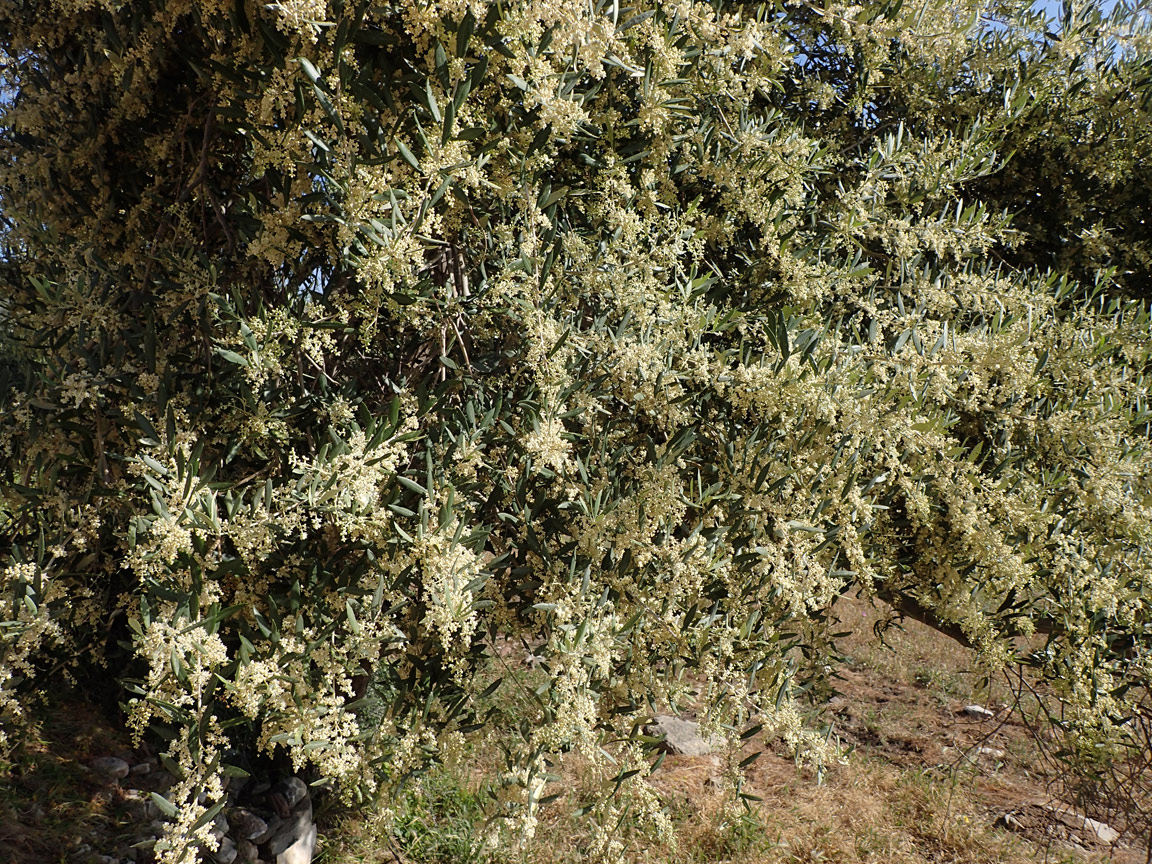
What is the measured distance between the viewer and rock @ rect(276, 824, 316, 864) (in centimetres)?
405

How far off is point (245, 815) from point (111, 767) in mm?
764

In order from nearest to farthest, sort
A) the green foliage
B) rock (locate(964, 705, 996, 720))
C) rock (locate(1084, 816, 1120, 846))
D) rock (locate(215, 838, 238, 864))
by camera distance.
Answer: the green foliage, rock (locate(215, 838, 238, 864)), rock (locate(1084, 816, 1120, 846)), rock (locate(964, 705, 996, 720))

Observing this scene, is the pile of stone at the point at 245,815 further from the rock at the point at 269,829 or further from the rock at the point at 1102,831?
the rock at the point at 1102,831

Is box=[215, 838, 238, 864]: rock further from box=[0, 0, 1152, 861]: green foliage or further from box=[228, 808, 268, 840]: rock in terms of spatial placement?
box=[0, 0, 1152, 861]: green foliage

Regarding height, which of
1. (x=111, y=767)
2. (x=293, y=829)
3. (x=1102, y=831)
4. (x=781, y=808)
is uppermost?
(x=1102, y=831)

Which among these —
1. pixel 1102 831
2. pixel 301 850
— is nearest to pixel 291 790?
pixel 301 850

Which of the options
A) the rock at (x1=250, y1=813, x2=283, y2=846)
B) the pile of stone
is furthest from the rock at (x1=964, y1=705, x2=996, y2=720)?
the rock at (x1=250, y1=813, x2=283, y2=846)

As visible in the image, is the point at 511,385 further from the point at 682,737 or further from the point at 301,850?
the point at 682,737

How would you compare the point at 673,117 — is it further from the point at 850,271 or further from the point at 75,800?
the point at 75,800

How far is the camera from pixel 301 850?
413 cm

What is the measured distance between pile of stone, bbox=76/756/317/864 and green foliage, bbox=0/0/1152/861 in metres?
1.29

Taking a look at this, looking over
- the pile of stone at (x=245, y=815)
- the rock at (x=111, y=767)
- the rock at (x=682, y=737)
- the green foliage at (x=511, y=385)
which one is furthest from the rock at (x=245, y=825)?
the rock at (x=682, y=737)

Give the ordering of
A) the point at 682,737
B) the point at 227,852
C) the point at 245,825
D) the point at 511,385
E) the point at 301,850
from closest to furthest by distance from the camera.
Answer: the point at 511,385 < the point at 227,852 < the point at 245,825 < the point at 301,850 < the point at 682,737

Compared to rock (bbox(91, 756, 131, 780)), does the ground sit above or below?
above
